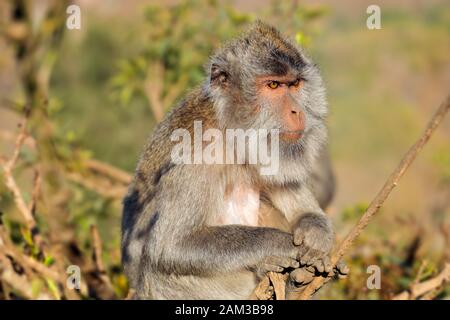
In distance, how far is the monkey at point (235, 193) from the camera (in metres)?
4.80

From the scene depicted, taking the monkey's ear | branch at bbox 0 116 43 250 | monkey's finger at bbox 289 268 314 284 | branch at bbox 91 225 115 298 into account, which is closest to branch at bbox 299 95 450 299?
monkey's finger at bbox 289 268 314 284

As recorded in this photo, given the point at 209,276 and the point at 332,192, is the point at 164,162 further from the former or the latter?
the point at 332,192

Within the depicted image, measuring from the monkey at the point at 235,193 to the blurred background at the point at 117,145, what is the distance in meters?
0.51

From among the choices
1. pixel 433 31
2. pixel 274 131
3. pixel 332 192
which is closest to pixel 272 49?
pixel 274 131

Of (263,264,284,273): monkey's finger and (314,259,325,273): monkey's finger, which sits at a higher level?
(314,259,325,273): monkey's finger

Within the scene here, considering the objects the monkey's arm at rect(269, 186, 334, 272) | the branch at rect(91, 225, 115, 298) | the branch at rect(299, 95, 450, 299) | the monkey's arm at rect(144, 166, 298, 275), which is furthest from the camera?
the branch at rect(91, 225, 115, 298)

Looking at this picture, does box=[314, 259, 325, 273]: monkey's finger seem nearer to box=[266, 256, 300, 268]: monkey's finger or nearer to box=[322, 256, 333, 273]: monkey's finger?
box=[322, 256, 333, 273]: monkey's finger

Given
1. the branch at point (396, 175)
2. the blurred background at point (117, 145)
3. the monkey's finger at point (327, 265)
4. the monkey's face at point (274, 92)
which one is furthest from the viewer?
the blurred background at point (117, 145)

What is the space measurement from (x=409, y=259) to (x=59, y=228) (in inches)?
127

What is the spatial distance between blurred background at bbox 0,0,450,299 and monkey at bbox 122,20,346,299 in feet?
1.67

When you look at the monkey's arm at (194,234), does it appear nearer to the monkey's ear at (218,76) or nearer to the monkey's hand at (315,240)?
the monkey's hand at (315,240)

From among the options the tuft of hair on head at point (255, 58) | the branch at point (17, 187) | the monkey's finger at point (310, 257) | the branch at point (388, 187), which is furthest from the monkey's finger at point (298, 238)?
the branch at point (17, 187)

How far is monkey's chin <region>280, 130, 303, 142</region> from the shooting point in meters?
4.86

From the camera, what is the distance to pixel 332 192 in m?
8.62
